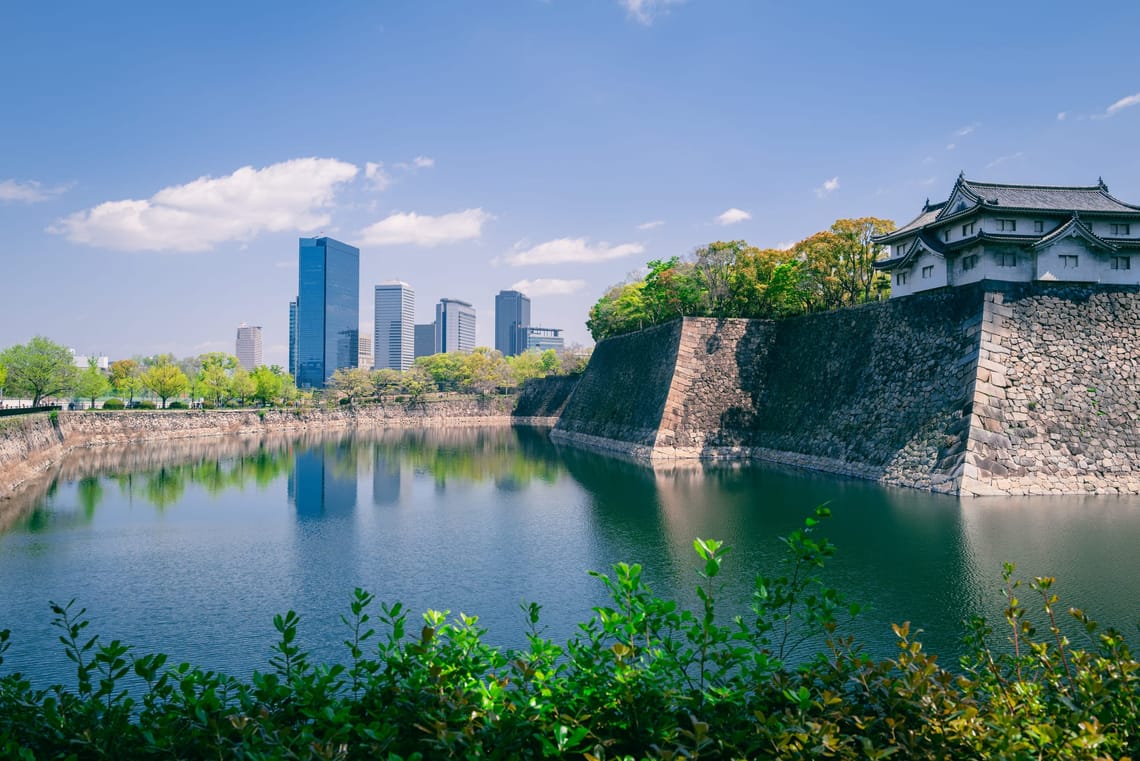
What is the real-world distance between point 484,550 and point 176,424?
122 feet

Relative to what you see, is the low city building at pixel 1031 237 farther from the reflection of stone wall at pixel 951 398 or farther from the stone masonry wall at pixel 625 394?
the stone masonry wall at pixel 625 394

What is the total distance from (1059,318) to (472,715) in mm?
24088

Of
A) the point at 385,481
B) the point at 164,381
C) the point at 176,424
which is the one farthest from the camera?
the point at 164,381

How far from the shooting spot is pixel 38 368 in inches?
1487

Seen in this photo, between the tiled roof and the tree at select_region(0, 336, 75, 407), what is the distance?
45365 mm

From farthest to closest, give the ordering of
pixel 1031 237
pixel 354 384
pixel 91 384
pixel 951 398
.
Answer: pixel 354 384 < pixel 91 384 < pixel 1031 237 < pixel 951 398

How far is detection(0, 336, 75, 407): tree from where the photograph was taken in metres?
37.5

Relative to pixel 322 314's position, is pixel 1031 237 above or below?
below

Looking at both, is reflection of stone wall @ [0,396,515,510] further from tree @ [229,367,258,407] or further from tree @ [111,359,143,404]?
tree @ [111,359,143,404]

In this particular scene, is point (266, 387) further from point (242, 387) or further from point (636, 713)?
point (636, 713)

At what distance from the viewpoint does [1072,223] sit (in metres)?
21.7

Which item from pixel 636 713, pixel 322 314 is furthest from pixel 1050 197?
pixel 322 314

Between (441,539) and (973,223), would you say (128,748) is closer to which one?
(441,539)

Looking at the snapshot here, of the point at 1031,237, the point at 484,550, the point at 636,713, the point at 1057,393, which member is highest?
the point at 1031,237
